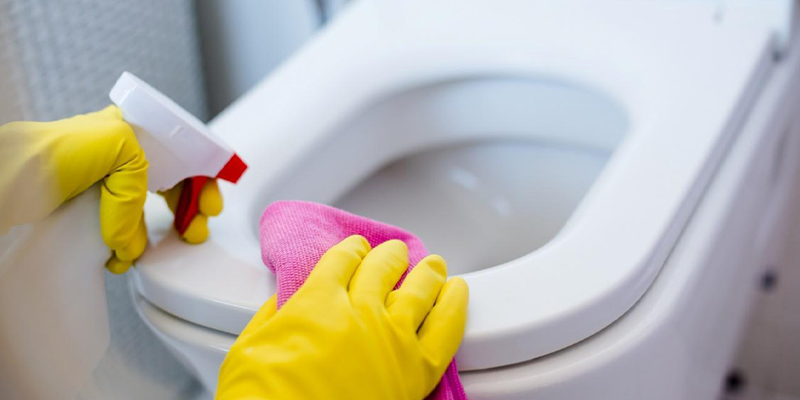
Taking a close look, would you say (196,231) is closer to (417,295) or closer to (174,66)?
(417,295)

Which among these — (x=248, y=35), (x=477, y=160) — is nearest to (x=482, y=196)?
(x=477, y=160)

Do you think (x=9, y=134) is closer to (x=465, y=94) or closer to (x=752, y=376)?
(x=465, y=94)

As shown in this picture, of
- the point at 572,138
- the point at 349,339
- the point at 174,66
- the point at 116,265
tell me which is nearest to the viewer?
the point at 349,339

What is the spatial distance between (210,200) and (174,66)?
50 cm

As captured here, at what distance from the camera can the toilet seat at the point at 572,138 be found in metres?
0.43

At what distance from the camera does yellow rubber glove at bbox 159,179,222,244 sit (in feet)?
1.60

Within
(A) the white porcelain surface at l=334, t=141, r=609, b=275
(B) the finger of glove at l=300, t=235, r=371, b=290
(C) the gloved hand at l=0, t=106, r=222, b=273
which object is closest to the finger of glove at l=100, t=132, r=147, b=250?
(C) the gloved hand at l=0, t=106, r=222, b=273

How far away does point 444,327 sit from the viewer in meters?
0.39

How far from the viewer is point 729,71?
25.2 inches

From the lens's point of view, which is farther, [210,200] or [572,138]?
[572,138]

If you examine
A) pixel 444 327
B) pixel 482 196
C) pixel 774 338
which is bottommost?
pixel 774 338

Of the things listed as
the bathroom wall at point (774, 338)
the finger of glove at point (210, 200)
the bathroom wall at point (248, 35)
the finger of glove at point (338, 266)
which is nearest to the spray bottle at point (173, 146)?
the finger of glove at point (210, 200)

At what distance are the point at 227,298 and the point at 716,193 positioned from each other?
1.11 feet

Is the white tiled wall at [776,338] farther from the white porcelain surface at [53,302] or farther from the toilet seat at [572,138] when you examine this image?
the white porcelain surface at [53,302]
